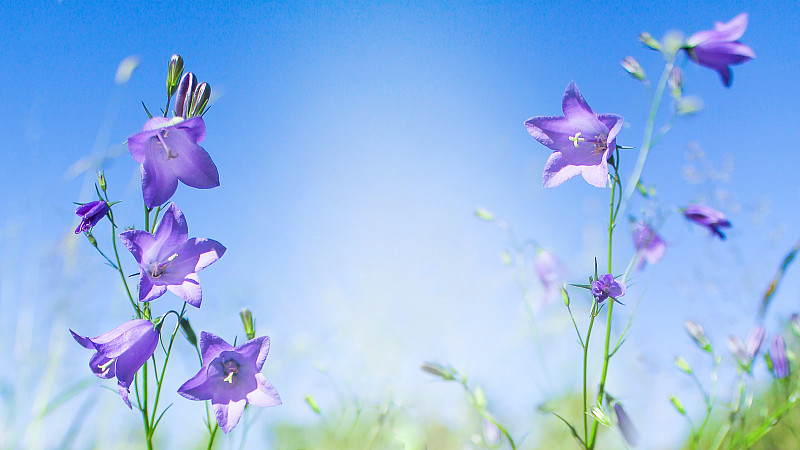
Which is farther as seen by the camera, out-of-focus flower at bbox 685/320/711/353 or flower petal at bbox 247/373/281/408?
out-of-focus flower at bbox 685/320/711/353

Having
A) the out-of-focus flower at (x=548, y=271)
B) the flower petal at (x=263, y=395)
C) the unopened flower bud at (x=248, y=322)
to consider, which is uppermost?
the out-of-focus flower at (x=548, y=271)

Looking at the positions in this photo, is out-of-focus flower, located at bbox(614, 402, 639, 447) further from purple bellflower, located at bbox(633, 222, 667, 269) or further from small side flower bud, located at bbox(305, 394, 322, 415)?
small side flower bud, located at bbox(305, 394, 322, 415)

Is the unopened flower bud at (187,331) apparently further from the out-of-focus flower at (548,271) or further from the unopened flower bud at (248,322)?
the out-of-focus flower at (548,271)

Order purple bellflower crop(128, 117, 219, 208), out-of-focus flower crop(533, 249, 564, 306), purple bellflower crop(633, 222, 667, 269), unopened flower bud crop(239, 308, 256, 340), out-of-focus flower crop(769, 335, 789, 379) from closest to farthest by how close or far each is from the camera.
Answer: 1. purple bellflower crop(128, 117, 219, 208)
2. unopened flower bud crop(239, 308, 256, 340)
3. purple bellflower crop(633, 222, 667, 269)
4. out-of-focus flower crop(769, 335, 789, 379)
5. out-of-focus flower crop(533, 249, 564, 306)

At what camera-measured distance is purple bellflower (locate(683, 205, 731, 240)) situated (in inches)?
55.6

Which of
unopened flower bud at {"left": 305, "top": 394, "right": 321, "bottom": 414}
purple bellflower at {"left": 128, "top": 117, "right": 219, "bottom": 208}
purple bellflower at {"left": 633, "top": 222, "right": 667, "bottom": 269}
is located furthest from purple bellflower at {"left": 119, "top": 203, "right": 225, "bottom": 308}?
purple bellflower at {"left": 633, "top": 222, "right": 667, "bottom": 269}

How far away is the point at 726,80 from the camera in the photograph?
1.39m

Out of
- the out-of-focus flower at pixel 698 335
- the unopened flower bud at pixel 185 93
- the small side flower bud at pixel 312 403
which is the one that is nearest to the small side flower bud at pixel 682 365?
the out-of-focus flower at pixel 698 335

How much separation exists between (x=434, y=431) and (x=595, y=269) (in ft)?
8.04

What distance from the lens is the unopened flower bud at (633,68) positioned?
55.2 inches

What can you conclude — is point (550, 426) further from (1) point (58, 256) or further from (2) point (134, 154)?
(2) point (134, 154)

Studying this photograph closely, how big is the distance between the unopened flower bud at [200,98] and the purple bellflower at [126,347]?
0.40 meters

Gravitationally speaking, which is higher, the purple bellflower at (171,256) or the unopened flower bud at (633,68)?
the unopened flower bud at (633,68)

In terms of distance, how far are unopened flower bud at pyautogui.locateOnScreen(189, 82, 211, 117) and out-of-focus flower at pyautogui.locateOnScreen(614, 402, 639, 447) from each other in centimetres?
108
